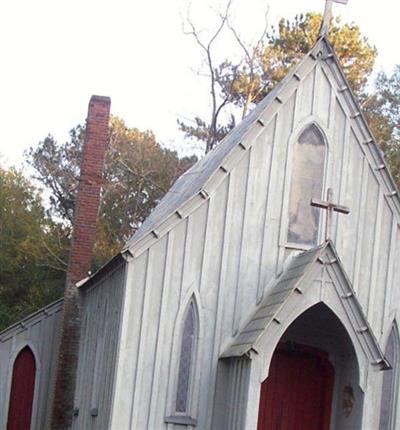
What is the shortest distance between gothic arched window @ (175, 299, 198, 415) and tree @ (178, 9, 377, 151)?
2464cm

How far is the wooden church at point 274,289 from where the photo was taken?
50.0 ft

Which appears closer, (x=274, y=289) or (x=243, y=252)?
(x=274, y=289)

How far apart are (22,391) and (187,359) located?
28.7ft

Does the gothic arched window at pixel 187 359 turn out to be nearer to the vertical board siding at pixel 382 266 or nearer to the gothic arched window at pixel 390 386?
the vertical board siding at pixel 382 266

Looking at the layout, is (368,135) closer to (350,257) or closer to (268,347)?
(350,257)

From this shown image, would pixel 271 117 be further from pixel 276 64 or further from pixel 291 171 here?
pixel 276 64

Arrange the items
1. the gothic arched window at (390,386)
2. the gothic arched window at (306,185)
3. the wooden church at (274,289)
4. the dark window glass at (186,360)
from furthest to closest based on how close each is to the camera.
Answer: the gothic arched window at (306,185) → the gothic arched window at (390,386) → the dark window glass at (186,360) → the wooden church at (274,289)

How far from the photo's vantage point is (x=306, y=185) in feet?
54.8

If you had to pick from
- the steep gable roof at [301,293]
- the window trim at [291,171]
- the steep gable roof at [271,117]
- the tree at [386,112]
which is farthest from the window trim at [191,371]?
the tree at [386,112]

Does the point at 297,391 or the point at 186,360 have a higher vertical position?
the point at 186,360

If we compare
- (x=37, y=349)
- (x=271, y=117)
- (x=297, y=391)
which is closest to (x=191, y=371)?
(x=297, y=391)

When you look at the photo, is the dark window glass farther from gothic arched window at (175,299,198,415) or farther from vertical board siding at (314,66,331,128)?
vertical board siding at (314,66,331,128)

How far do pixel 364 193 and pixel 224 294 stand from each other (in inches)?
113

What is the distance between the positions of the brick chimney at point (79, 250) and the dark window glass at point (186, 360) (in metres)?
6.07
